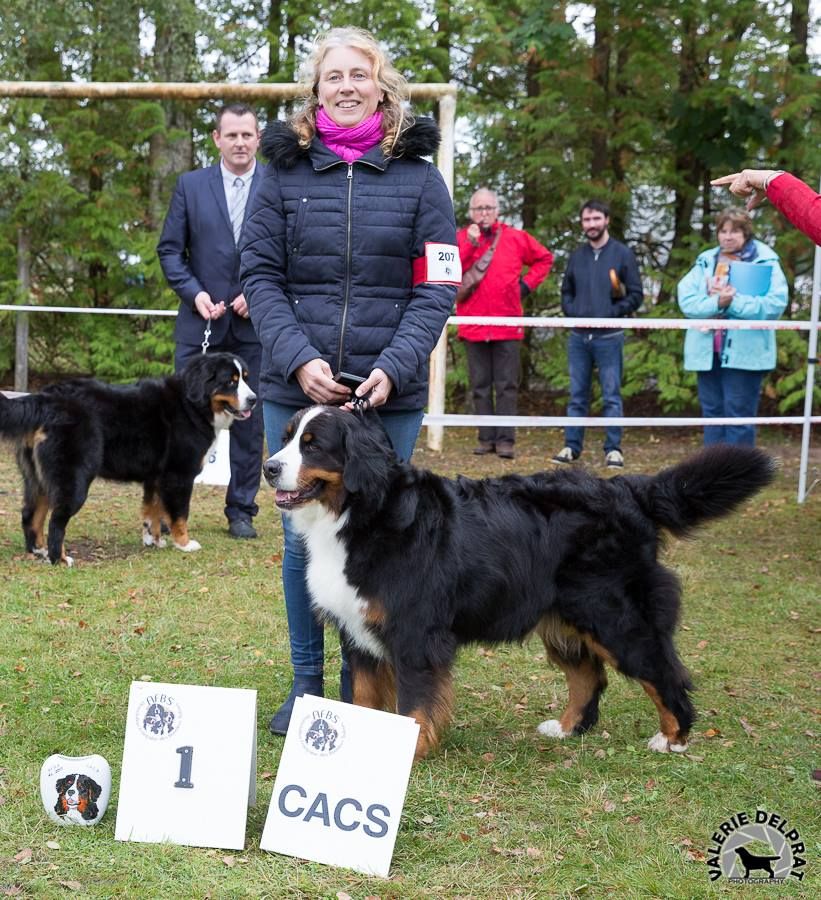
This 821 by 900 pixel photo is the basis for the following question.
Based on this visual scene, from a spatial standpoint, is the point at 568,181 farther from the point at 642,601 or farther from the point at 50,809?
the point at 50,809

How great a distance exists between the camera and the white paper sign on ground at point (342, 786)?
2.59 metres

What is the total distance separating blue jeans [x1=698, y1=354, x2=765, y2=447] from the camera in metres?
7.86

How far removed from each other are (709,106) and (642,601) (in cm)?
911

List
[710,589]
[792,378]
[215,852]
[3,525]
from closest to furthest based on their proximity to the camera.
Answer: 1. [215,852]
2. [710,589]
3. [3,525]
4. [792,378]

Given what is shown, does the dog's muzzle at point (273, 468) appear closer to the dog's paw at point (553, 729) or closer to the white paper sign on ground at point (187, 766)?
the white paper sign on ground at point (187, 766)

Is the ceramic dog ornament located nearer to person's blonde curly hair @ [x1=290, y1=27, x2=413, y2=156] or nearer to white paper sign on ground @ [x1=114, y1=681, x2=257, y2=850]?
white paper sign on ground @ [x1=114, y1=681, x2=257, y2=850]

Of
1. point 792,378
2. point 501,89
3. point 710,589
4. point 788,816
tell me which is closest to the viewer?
point 788,816

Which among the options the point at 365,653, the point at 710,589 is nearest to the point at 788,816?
the point at 365,653

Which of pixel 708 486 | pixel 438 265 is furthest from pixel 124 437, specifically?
pixel 708 486

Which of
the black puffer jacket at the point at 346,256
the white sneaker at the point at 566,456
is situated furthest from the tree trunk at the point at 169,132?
the black puffer jacket at the point at 346,256

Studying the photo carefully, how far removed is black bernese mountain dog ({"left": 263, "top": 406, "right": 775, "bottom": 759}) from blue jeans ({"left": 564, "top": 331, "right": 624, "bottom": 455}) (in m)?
5.95

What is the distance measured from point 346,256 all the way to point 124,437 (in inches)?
122

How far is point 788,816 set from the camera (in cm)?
297

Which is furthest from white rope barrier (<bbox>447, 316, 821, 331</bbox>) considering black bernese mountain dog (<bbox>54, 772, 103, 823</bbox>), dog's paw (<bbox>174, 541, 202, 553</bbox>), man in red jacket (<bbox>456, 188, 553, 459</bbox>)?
black bernese mountain dog (<bbox>54, 772, 103, 823</bbox>)
